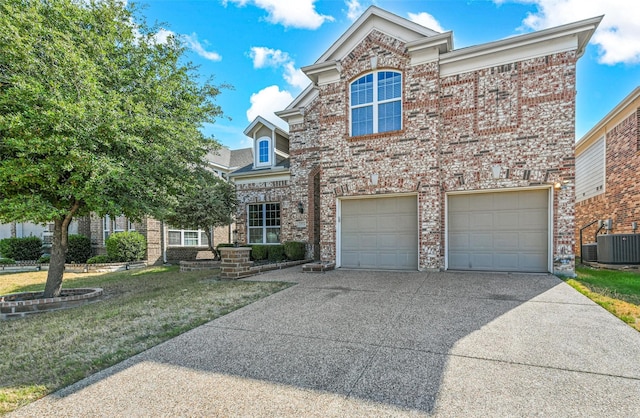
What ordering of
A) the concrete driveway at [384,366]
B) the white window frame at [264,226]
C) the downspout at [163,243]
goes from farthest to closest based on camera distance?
1. the downspout at [163,243]
2. the white window frame at [264,226]
3. the concrete driveway at [384,366]

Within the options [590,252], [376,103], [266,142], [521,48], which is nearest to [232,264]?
[376,103]

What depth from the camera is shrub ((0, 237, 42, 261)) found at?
1597cm

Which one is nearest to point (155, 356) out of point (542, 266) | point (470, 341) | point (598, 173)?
point (470, 341)

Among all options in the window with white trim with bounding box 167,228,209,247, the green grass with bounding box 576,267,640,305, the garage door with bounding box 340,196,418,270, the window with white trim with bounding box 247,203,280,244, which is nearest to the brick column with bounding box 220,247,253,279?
the garage door with bounding box 340,196,418,270

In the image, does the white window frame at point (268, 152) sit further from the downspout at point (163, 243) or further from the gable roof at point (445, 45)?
the downspout at point (163, 243)

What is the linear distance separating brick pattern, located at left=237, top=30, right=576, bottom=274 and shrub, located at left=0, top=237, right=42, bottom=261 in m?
15.8

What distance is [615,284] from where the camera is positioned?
Result: 24.3 ft

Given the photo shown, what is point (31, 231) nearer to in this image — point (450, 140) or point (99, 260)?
point (99, 260)

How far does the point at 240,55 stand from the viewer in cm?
1215

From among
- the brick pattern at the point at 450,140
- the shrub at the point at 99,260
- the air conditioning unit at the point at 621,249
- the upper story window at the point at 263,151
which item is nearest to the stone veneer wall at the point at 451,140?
the brick pattern at the point at 450,140

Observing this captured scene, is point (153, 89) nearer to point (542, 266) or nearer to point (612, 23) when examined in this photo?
point (542, 266)

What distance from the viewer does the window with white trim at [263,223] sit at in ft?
47.3

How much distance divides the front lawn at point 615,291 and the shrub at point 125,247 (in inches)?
618

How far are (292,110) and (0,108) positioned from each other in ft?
30.2
